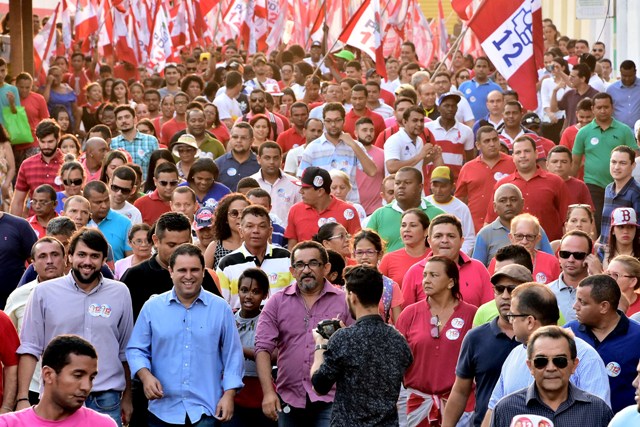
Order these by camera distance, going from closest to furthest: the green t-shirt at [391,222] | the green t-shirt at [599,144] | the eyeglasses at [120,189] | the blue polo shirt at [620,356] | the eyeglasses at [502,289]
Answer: the blue polo shirt at [620,356] → the eyeglasses at [502,289] → the green t-shirt at [391,222] → the eyeglasses at [120,189] → the green t-shirt at [599,144]

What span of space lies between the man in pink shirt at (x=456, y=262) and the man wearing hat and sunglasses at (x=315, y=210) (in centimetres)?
217

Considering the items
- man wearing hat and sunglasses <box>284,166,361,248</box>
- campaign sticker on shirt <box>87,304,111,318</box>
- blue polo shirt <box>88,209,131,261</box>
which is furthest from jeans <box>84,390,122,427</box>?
man wearing hat and sunglasses <box>284,166,361,248</box>

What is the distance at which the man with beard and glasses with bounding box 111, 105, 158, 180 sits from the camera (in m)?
17.8

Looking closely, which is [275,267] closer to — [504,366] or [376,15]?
[504,366]

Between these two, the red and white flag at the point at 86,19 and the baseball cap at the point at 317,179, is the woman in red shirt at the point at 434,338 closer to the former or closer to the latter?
the baseball cap at the point at 317,179

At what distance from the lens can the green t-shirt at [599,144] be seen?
56.6 ft

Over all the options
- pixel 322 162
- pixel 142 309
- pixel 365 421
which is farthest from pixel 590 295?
pixel 322 162

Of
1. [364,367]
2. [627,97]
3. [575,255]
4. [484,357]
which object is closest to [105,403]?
[364,367]

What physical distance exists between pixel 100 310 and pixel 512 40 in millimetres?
8838

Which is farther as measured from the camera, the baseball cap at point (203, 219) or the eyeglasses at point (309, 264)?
the baseball cap at point (203, 219)

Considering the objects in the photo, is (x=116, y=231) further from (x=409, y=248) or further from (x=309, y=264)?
(x=309, y=264)

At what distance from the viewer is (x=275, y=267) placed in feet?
37.2

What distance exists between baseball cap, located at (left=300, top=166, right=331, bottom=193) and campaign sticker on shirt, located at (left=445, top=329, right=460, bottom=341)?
3.52 m

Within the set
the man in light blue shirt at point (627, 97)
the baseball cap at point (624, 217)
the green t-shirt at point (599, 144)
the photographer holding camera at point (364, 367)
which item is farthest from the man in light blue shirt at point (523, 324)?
the man in light blue shirt at point (627, 97)
